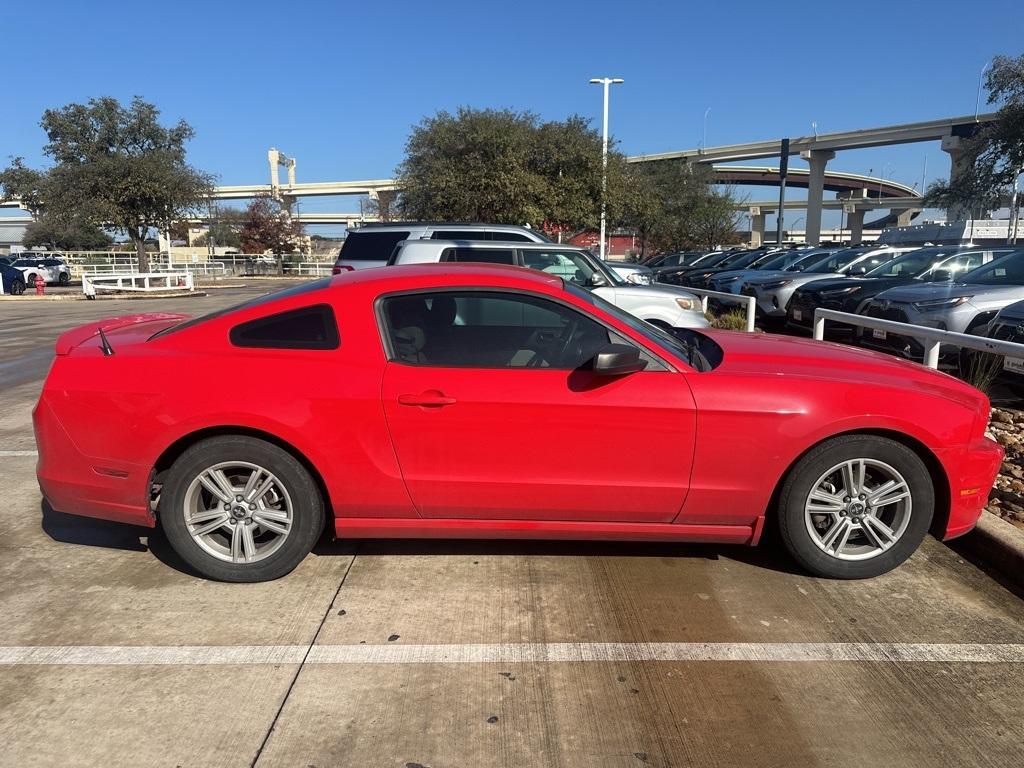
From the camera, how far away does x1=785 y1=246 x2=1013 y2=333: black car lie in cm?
1216

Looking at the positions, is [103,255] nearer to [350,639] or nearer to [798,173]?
[350,639]

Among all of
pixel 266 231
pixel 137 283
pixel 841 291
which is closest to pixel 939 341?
pixel 841 291

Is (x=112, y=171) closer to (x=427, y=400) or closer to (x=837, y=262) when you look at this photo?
(x=837, y=262)

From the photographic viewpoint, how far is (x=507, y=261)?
9.59 metres

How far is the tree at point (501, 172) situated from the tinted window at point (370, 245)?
555 inches

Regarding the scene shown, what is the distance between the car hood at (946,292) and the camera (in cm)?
907

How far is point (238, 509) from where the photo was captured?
12.5 ft

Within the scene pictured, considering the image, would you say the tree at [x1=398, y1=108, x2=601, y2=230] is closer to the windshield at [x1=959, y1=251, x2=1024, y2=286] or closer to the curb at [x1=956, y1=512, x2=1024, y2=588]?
the windshield at [x1=959, y1=251, x2=1024, y2=286]

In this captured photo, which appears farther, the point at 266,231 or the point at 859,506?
the point at 266,231

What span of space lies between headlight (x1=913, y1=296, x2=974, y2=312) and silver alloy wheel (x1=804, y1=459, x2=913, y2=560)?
6324mm

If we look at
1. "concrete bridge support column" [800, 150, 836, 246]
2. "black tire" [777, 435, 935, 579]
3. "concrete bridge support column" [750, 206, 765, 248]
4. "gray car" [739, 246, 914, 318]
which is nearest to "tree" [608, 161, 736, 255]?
"concrete bridge support column" [800, 150, 836, 246]

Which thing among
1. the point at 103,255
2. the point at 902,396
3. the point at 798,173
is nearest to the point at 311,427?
the point at 902,396

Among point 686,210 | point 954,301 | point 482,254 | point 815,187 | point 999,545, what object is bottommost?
point 999,545

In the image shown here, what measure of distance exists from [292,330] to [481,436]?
1154 mm
